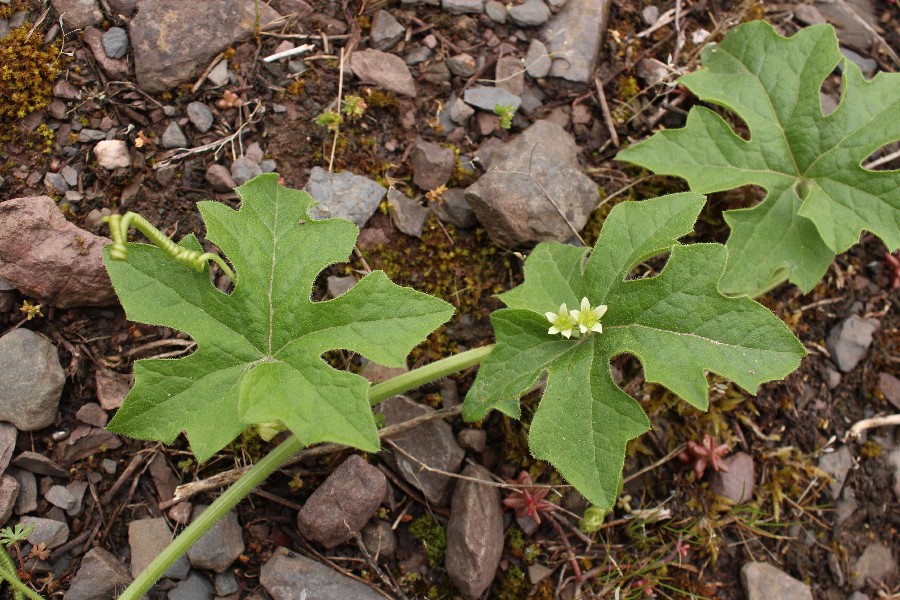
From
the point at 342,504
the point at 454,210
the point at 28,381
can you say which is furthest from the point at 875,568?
the point at 28,381

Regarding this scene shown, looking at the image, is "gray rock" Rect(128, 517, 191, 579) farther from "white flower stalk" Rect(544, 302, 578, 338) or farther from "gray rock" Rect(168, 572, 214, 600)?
"white flower stalk" Rect(544, 302, 578, 338)

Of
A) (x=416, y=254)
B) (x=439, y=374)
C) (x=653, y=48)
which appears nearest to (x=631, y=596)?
(x=439, y=374)

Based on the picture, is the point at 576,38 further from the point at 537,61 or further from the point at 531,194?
the point at 531,194

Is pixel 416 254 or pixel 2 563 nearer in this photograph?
pixel 2 563

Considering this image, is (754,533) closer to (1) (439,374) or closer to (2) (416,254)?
(1) (439,374)

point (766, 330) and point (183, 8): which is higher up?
point (183, 8)

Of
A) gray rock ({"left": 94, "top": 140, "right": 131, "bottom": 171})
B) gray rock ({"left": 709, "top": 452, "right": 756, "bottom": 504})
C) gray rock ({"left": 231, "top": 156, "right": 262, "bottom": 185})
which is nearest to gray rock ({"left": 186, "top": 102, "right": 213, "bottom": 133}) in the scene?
gray rock ({"left": 231, "top": 156, "right": 262, "bottom": 185})

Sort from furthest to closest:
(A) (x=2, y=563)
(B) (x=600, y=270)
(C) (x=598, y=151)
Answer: (C) (x=598, y=151) < (B) (x=600, y=270) < (A) (x=2, y=563)
